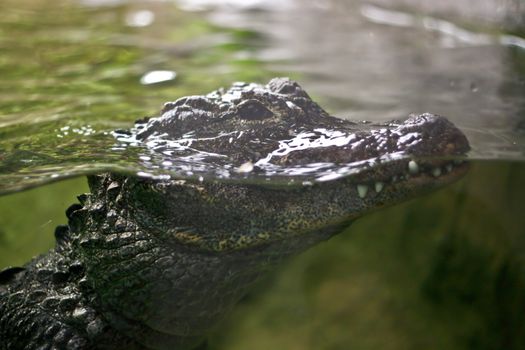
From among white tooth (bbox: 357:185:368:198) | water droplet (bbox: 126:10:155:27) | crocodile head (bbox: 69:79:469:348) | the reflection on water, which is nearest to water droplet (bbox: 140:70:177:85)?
the reflection on water

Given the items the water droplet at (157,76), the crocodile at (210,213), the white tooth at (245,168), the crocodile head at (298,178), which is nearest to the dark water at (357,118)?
the water droplet at (157,76)

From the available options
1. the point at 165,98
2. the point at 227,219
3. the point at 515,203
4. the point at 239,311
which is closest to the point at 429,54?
the point at 515,203

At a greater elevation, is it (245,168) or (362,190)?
(245,168)

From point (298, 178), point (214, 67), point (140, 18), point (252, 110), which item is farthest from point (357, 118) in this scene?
point (140, 18)

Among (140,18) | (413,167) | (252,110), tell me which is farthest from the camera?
(140,18)

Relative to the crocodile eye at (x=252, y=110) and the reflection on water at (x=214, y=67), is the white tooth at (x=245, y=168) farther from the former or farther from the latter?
the reflection on water at (x=214, y=67)

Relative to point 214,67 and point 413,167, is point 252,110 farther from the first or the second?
point 214,67
